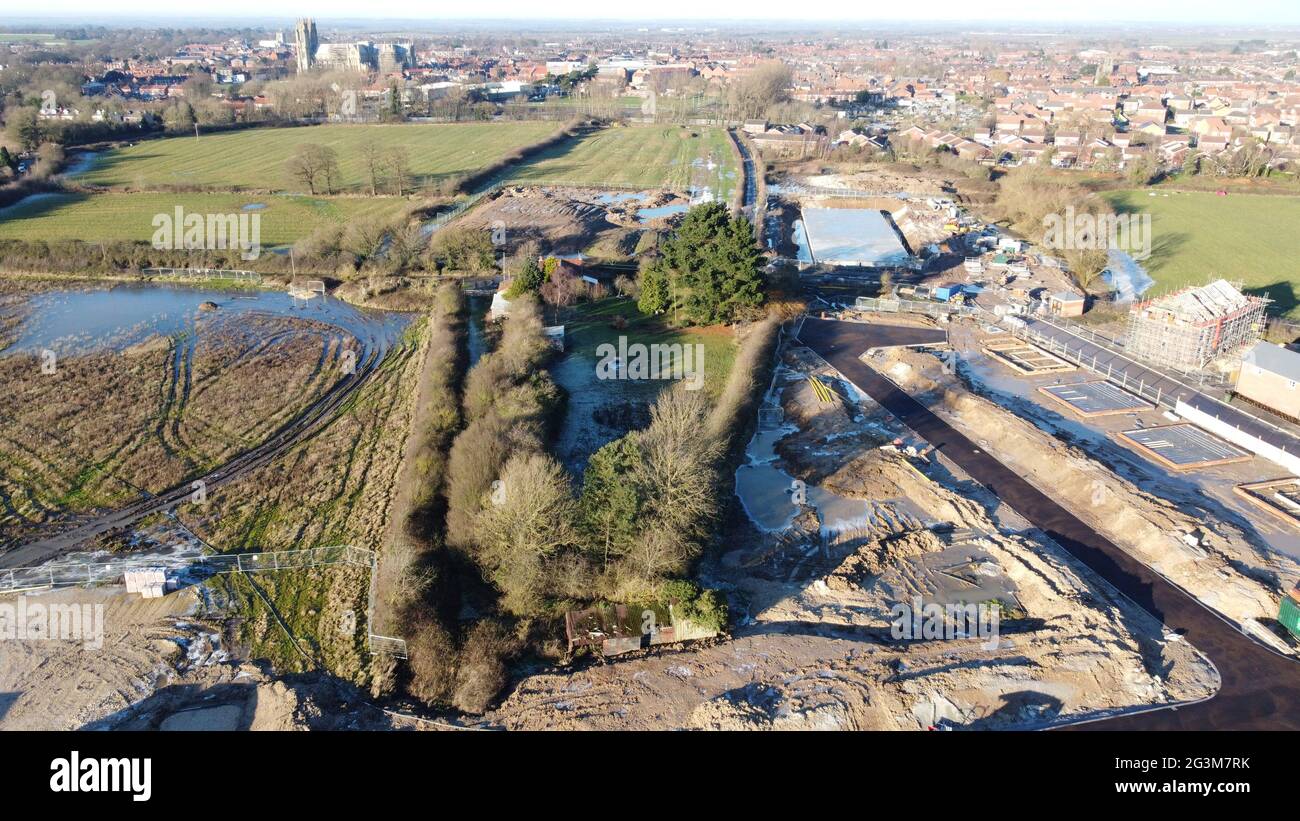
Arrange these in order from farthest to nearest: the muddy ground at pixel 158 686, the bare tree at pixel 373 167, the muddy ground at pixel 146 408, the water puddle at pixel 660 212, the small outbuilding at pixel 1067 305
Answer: the bare tree at pixel 373 167, the water puddle at pixel 660 212, the small outbuilding at pixel 1067 305, the muddy ground at pixel 146 408, the muddy ground at pixel 158 686

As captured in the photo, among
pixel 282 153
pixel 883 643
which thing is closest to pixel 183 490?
pixel 883 643

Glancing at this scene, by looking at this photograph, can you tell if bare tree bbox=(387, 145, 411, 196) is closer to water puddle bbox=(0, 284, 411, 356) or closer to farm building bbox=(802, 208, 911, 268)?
water puddle bbox=(0, 284, 411, 356)

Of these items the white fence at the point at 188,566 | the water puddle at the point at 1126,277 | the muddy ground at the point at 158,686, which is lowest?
the muddy ground at the point at 158,686

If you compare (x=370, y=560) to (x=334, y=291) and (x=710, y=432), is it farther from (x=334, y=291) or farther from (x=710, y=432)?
(x=334, y=291)

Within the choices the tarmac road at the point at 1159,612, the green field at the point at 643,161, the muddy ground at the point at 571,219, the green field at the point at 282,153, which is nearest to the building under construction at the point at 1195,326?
the tarmac road at the point at 1159,612

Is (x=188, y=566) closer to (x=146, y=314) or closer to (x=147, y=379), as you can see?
(x=147, y=379)

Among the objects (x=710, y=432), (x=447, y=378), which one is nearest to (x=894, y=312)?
(x=710, y=432)

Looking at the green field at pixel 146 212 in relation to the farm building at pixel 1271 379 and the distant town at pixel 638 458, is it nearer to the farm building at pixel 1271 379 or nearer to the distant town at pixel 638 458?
the distant town at pixel 638 458

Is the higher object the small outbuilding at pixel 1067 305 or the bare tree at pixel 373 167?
the bare tree at pixel 373 167
